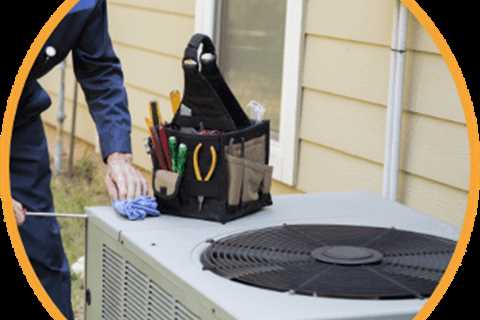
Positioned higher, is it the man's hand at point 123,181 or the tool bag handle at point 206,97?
the tool bag handle at point 206,97

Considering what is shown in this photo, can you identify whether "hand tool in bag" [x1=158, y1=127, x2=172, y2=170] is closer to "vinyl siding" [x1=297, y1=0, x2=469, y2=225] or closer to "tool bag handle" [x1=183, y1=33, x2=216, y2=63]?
"tool bag handle" [x1=183, y1=33, x2=216, y2=63]

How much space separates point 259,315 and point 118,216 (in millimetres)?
661

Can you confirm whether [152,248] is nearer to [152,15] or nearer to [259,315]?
[259,315]

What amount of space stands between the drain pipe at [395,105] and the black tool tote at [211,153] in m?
0.75

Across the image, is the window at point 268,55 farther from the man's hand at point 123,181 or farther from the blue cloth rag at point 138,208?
the blue cloth rag at point 138,208

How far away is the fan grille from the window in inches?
51.9

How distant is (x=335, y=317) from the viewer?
177 centimetres

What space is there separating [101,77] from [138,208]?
0.52 metres

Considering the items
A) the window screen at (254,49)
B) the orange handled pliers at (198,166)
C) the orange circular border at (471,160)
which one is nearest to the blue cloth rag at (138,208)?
the orange handled pliers at (198,166)

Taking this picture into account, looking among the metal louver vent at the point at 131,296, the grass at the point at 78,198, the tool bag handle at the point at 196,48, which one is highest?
the tool bag handle at the point at 196,48

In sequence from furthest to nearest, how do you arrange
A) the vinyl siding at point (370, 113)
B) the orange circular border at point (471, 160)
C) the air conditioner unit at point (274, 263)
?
the vinyl siding at point (370, 113)
the orange circular border at point (471, 160)
the air conditioner unit at point (274, 263)

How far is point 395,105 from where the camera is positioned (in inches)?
120

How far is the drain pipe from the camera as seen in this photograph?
9.92 ft

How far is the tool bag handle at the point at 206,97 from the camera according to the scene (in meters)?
2.32
